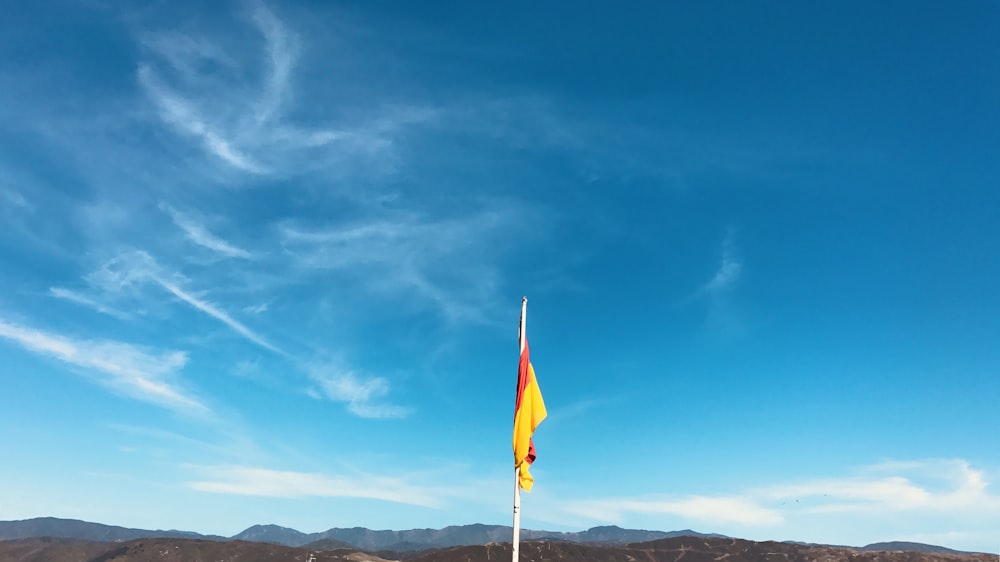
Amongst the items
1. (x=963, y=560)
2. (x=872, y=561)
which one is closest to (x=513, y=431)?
(x=872, y=561)

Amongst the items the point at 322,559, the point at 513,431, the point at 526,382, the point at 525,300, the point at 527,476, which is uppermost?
the point at 525,300

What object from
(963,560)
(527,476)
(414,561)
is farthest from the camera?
(963,560)

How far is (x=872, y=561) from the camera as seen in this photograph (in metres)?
196

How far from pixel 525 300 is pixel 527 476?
468 cm

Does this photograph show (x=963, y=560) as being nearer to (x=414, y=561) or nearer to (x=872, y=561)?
(x=872, y=561)

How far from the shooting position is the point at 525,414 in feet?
59.6

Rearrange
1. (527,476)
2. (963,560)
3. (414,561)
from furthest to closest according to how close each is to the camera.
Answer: (963,560)
(414,561)
(527,476)

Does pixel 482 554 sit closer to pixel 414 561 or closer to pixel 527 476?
pixel 414 561

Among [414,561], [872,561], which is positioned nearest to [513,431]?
[414,561]

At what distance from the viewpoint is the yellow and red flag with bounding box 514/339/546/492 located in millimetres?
17891

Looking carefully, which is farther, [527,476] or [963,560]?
[963,560]

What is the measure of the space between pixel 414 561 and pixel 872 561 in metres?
134

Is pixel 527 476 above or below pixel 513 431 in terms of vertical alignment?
below

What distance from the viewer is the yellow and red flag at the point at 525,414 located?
58.7 feet
